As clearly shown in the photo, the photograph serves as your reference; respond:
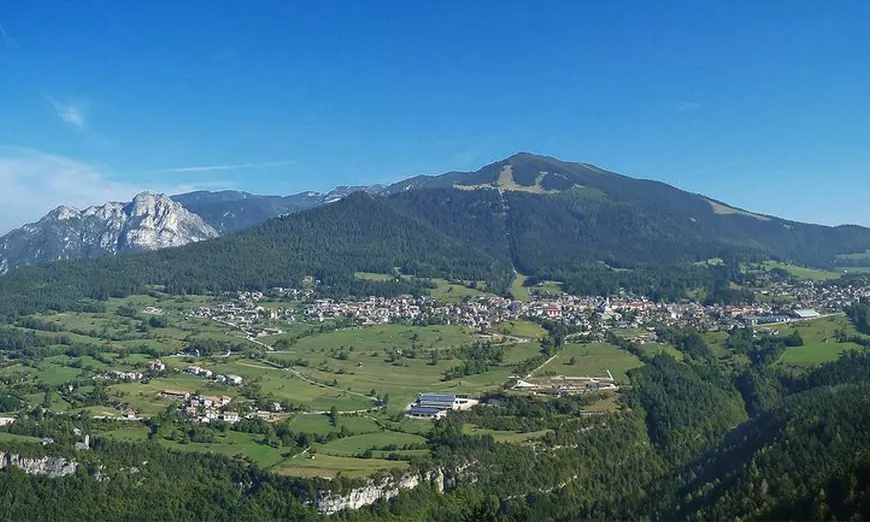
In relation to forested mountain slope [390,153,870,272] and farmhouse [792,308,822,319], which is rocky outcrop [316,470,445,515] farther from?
forested mountain slope [390,153,870,272]

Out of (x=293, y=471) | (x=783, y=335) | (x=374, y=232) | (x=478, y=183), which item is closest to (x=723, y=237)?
(x=478, y=183)

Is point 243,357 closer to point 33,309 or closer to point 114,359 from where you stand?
point 114,359

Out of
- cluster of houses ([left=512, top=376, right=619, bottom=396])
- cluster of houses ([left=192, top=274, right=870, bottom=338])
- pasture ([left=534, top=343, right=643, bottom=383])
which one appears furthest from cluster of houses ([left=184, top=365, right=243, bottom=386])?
pasture ([left=534, top=343, right=643, bottom=383])

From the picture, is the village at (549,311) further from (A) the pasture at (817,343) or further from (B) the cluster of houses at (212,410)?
(B) the cluster of houses at (212,410)

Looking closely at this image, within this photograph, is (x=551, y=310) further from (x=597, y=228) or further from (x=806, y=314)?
(x=597, y=228)

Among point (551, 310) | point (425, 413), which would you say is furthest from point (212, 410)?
point (551, 310)
